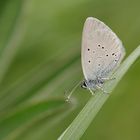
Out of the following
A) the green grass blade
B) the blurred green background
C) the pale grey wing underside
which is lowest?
the green grass blade

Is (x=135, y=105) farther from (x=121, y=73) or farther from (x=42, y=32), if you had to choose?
(x=121, y=73)

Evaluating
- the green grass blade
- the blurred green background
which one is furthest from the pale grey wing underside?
the green grass blade

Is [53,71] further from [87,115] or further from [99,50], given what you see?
[87,115]

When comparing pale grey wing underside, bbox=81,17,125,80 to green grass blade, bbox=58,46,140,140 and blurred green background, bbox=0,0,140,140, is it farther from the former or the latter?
green grass blade, bbox=58,46,140,140

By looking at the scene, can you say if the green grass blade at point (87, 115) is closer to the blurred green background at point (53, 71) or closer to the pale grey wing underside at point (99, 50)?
the blurred green background at point (53, 71)

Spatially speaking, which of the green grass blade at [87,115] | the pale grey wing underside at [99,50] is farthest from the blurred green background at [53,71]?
the green grass blade at [87,115]

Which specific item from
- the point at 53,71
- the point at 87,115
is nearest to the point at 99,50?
the point at 53,71
